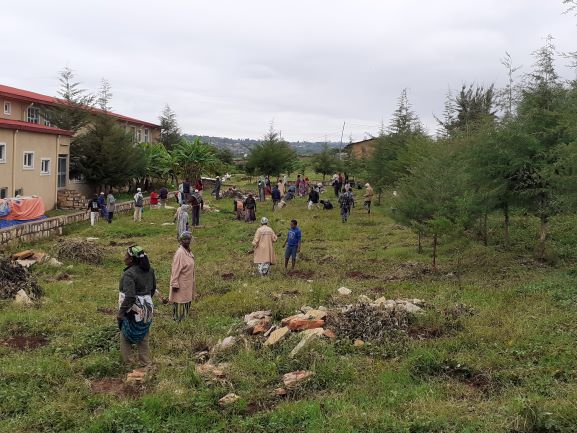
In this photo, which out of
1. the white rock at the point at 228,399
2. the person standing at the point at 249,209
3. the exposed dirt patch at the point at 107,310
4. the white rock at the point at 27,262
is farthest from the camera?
the person standing at the point at 249,209

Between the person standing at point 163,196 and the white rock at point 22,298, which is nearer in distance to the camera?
the white rock at point 22,298

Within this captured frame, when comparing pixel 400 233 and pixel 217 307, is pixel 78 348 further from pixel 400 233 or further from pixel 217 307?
pixel 400 233

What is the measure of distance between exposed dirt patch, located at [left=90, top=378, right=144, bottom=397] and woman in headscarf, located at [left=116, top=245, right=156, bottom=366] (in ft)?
1.53

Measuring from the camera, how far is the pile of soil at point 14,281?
1104 centimetres

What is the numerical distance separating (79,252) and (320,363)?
1045 cm

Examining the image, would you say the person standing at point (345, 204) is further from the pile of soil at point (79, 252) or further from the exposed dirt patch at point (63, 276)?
the exposed dirt patch at point (63, 276)

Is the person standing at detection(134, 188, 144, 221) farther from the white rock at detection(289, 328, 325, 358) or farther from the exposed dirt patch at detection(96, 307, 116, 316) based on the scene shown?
the white rock at detection(289, 328, 325, 358)

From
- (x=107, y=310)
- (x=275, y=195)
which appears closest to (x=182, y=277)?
(x=107, y=310)

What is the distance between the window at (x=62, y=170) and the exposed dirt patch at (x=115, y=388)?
2622 cm

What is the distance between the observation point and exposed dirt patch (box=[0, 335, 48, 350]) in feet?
26.9

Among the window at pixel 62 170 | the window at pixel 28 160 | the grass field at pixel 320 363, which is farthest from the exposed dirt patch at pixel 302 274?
the window at pixel 62 170

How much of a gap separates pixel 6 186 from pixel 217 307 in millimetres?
18760

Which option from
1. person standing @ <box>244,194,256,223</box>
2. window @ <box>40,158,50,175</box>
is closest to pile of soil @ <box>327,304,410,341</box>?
person standing @ <box>244,194,256,223</box>

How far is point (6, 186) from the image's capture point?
24.9 metres
